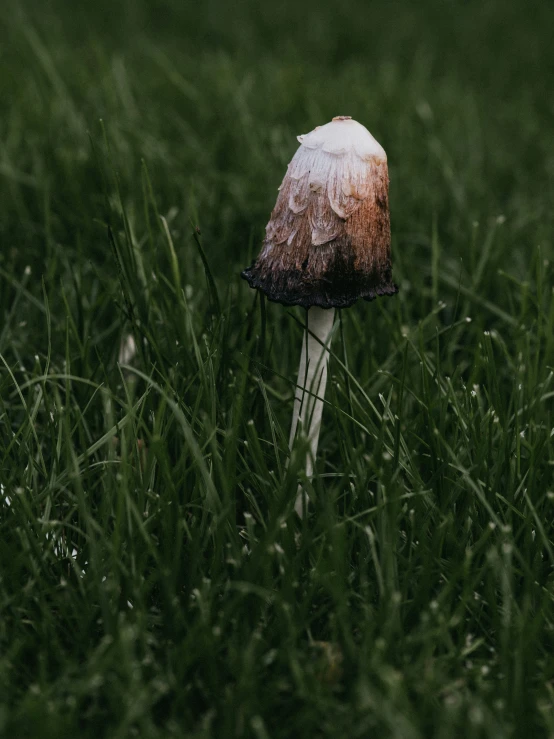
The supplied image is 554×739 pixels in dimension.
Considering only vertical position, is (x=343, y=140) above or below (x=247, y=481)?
above

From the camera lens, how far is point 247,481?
78.8 inches

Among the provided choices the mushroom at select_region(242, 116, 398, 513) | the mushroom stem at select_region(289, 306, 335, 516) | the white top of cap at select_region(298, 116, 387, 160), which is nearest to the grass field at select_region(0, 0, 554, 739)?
the mushroom stem at select_region(289, 306, 335, 516)

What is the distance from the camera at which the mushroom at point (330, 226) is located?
1615mm

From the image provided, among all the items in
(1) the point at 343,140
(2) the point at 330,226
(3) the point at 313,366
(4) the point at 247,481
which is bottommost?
(4) the point at 247,481

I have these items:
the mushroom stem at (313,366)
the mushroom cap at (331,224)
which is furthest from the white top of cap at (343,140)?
the mushroom stem at (313,366)

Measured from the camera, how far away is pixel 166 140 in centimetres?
401

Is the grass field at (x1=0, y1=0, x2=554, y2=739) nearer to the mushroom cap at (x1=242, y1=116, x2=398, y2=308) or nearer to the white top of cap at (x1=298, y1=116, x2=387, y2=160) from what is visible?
the mushroom cap at (x1=242, y1=116, x2=398, y2=308)

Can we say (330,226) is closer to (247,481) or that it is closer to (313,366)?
(313,366)

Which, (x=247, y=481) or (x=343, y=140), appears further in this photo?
(x=247, y=481)

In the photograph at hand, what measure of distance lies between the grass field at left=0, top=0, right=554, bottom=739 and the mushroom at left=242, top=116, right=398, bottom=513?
282mm

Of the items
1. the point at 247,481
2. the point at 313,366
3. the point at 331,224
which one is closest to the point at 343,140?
the point at 331,224

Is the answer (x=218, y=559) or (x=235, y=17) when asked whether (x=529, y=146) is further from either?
(x=218, y=559)

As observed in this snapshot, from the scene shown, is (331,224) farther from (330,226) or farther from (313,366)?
(313,366)

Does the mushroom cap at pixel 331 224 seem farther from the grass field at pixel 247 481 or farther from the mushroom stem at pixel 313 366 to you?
the grass field at pixel 247 481
